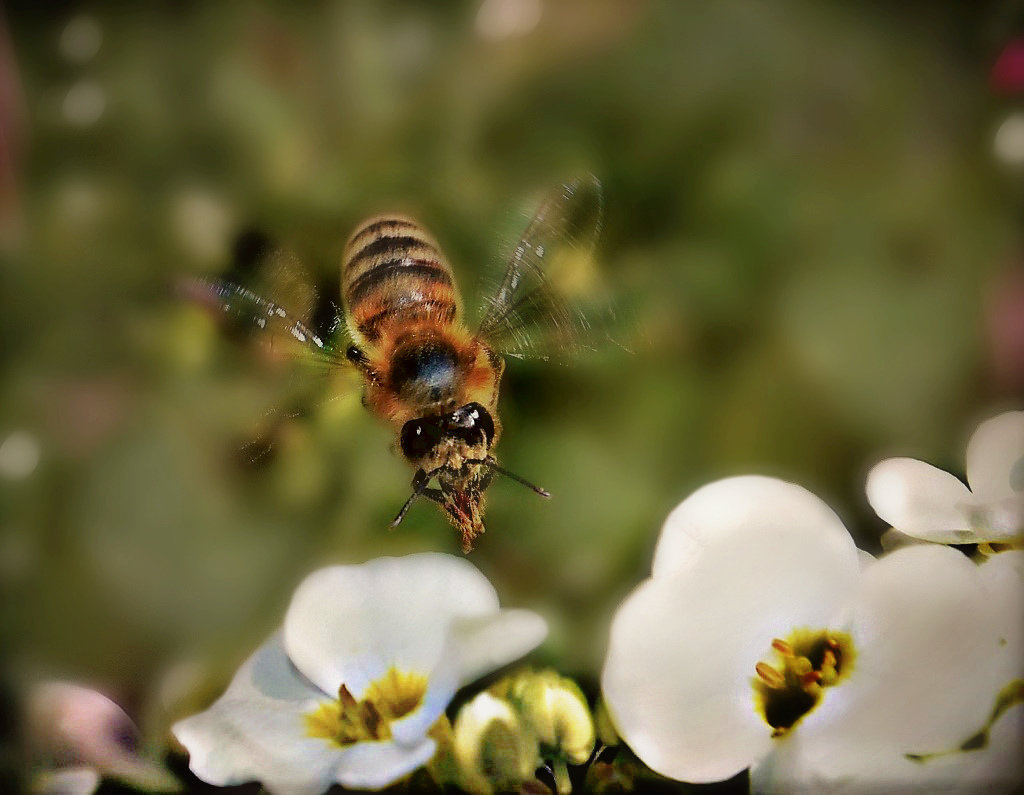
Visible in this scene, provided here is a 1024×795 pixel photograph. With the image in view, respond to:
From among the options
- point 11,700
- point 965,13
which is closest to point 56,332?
point 11,700

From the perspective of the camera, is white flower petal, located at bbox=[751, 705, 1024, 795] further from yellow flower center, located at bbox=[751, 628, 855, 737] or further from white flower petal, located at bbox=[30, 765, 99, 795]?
white flower petal, located at bbox=[30, 765, 99, 795]

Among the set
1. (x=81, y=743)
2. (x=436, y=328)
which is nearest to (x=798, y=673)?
(x=436, y=328)

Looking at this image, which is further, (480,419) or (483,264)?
(483,264)

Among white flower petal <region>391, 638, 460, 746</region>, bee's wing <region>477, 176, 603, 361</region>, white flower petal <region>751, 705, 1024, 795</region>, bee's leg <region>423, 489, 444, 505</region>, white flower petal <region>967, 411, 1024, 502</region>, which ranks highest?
bee's wing <region>477, 176, 603, 361</region>

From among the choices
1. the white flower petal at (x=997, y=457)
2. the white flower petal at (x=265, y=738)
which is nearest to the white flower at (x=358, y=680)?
the white flower petal at (x=265, y=738)

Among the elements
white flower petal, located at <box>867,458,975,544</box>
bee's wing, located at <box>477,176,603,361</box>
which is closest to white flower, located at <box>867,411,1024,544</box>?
white flower petal, located at <box>867,458,975,544</box>

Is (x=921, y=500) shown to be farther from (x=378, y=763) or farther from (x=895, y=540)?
(x=378, y=763)
